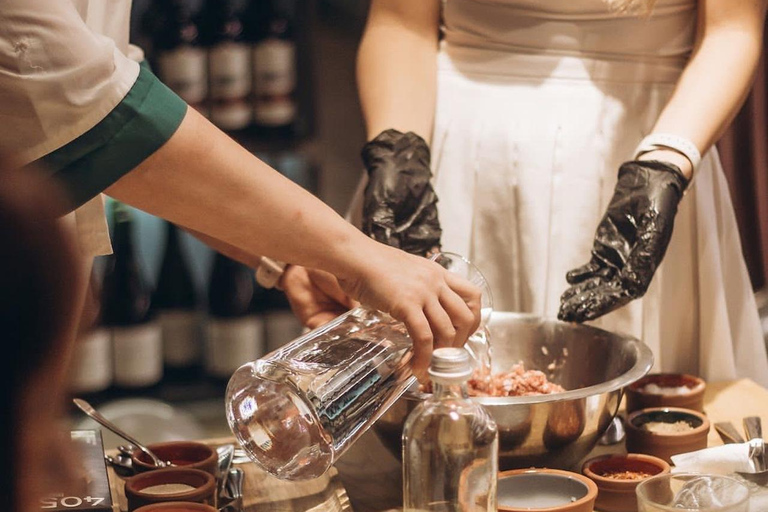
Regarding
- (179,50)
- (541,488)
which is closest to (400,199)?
(541,488)

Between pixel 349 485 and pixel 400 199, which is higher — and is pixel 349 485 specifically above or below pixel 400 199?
below

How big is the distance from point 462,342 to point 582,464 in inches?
10.5

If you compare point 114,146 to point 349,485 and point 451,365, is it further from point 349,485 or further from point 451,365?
point 349,485

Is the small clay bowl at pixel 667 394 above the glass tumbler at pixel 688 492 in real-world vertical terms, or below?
below

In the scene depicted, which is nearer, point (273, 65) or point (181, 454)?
point (181, 454)

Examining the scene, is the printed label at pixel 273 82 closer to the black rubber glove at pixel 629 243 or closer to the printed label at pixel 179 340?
the printed label at pixel 179 340

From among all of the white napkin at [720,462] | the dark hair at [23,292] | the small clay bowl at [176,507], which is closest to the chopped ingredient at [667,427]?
the white napkin at [720,462]

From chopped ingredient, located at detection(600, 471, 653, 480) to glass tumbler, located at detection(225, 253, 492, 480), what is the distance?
0.27m

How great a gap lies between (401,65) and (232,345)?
1154 mm

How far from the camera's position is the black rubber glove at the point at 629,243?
55.5 inches

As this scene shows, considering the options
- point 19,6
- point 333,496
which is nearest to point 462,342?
point 333,496

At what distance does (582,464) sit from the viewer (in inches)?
49.3

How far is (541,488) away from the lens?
3.69 ft

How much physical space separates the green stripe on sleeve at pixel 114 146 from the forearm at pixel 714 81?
0.85 m
